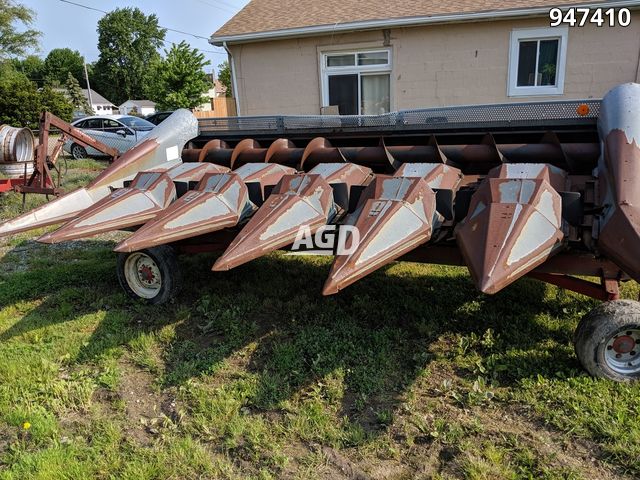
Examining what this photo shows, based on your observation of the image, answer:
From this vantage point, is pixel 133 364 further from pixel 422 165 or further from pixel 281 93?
pixel 281 93

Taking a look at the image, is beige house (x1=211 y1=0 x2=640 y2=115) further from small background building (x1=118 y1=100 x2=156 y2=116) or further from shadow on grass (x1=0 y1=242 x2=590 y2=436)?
small background building (x1=118 y1=100 x2=156 y2=116)

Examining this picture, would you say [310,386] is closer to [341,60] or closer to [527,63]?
[527,63]

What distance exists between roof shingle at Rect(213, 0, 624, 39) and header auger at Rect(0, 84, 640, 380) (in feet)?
18.4

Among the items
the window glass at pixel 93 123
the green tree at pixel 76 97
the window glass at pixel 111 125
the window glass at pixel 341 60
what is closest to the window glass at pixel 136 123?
the window glass at pixel 111 125

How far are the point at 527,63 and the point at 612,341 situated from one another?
738 cm

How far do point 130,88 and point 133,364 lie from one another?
84.6 metres

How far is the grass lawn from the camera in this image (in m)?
2.44

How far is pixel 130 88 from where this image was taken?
78.6 meters

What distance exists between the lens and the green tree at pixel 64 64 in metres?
85.7

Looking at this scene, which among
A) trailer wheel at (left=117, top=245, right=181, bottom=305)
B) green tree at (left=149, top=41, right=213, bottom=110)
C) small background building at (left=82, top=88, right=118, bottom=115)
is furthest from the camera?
small background building at (left=82, top=88, right=118, bottom=115)

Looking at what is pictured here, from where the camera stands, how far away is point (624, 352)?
9.29 ft

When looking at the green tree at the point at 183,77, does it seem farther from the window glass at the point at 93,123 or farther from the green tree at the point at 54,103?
the window glass at the point at 93,123

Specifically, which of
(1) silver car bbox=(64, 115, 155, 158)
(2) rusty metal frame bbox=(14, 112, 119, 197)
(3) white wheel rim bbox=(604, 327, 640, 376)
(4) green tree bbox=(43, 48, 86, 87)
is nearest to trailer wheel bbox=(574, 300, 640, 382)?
(3) white wheel rim bbox=(604, 327, 640, 376)

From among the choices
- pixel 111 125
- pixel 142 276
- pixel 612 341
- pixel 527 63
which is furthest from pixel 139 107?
pixel 612 341
